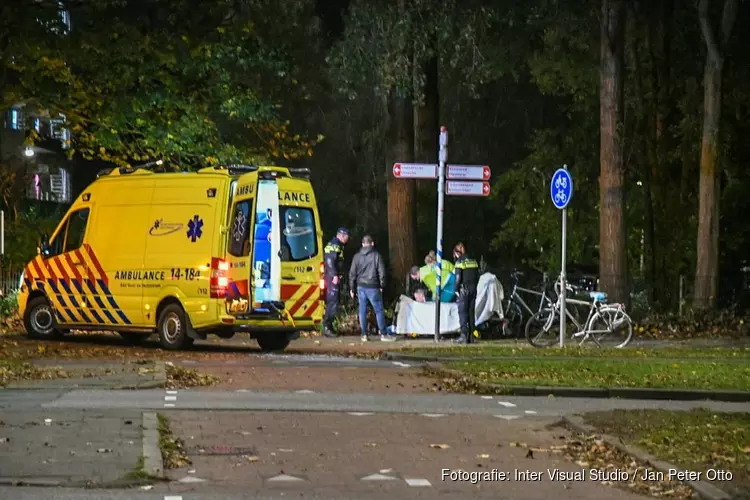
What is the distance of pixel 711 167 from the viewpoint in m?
31.4

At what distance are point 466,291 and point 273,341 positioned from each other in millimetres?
3782

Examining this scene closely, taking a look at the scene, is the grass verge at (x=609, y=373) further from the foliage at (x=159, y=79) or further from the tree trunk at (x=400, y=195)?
the tree trunk at (x=400, y=195)

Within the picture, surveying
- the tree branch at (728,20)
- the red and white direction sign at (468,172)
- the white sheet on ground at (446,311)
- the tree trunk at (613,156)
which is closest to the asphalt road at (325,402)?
the red and white direction sign at (468,172)

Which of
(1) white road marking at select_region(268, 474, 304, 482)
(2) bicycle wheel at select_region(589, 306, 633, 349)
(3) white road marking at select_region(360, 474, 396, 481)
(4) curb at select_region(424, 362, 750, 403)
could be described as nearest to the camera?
(1) white road marking at select_region(268, 474, 304, 482)

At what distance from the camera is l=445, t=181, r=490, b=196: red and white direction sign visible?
26969 mm

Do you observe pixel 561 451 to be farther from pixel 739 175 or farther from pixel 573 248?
pixel 573 248

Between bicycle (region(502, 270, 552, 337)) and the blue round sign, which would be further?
bicycle (region(502, 270, 552, 337))

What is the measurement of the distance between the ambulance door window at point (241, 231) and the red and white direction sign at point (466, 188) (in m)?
4.85

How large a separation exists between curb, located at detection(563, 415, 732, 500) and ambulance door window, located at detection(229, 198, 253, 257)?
33.2 ft

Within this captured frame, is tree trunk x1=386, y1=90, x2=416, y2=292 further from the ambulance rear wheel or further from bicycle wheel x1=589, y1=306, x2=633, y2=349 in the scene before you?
the ambulance rear wheel

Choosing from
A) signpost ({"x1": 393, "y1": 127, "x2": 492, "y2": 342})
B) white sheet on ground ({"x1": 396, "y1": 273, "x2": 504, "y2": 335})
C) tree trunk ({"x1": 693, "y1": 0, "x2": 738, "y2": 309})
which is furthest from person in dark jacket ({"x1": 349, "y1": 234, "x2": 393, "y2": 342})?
tree trunk ({"x1": 693, "y1": 0, "x2": 738, "y2": 309})

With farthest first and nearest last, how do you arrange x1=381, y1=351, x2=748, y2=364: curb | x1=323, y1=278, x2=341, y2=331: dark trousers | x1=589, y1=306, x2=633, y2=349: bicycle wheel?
x1=323, y1=278, x2=341, y2=331: dark trousers
x1=589, y1=306, x2=633, y2=349: bicycle wheel
x1=381, y1=351, x2=748, y2=364: curb

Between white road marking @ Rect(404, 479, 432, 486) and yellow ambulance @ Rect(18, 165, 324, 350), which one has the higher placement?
yellow ambulance @ Rect(18, 165, 324, 350)

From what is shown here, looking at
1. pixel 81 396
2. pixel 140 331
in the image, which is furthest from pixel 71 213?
pixel 81 396
